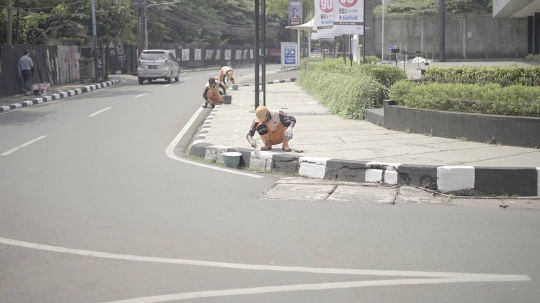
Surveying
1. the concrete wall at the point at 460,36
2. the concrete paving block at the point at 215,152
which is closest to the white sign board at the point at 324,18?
the concrete paving block at the point at 215,152

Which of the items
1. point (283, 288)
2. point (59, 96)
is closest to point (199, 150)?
point (283, 288)

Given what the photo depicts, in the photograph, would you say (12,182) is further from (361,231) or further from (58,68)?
(58,68)

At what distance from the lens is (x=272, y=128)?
→ 1015cm

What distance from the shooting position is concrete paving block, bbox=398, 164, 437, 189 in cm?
818

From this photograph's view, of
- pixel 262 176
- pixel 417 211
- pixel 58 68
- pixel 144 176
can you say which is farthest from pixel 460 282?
pixel 58 68

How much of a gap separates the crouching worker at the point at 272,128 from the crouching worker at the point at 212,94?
34.2ft

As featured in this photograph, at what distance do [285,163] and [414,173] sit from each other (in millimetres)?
1942

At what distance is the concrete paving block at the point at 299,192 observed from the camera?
781cm

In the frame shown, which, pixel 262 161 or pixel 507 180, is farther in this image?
pixel 262 161

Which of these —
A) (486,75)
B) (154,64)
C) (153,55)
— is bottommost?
(486,75)

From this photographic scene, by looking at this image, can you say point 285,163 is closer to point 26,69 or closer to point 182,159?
point 182,159

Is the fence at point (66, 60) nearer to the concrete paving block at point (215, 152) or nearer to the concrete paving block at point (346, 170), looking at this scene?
the concrete paving block at point (215, 152)

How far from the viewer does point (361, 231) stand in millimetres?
6273

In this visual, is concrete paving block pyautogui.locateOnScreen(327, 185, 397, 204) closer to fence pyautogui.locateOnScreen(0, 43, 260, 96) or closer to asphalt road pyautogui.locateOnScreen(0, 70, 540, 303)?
asphalt road pyautogui.locateOnScreen(0, 70, 540, 303)
